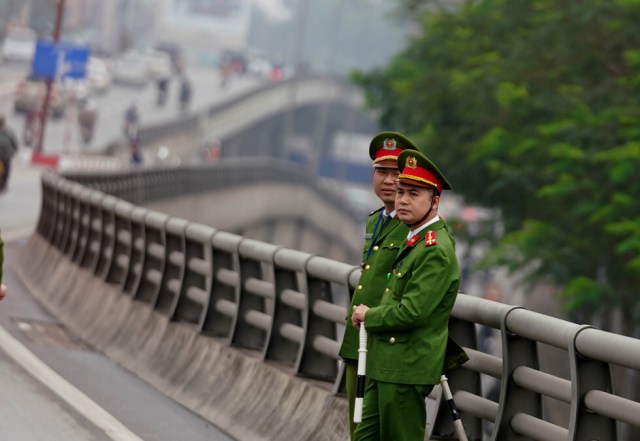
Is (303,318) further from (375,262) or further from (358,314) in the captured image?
(358,314)

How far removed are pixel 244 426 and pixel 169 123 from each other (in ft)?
210

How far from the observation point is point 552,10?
34.3m

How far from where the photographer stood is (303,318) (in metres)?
11.0

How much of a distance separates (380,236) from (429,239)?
0.64 meters

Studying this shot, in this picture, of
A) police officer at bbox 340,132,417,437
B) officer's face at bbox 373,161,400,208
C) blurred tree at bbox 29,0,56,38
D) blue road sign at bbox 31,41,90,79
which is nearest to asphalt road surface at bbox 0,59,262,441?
police officer at bbox 340,132,417,437

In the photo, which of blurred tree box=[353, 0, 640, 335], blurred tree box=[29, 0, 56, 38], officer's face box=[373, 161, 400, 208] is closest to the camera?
officer's face box=[373, 161, 400, 208]

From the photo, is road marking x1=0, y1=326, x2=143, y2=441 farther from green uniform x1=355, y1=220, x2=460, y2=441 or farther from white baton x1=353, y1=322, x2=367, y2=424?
green uniform x1=355, y1=220, x2=460, y2=441

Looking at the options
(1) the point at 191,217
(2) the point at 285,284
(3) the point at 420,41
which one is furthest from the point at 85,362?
(1) the point at 191,217

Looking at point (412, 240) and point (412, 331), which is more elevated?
point (412, 240)

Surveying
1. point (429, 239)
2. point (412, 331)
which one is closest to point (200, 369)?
point (412, 331)

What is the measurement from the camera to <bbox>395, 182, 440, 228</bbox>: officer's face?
7371 millimetres

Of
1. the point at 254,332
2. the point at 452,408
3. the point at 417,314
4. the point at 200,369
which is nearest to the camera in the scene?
the point at 417,314

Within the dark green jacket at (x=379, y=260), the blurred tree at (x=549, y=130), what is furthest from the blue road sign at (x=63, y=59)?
the dark green jacket at (x=379, y=260)

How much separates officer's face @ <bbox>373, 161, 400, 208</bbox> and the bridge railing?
78 centimetres
